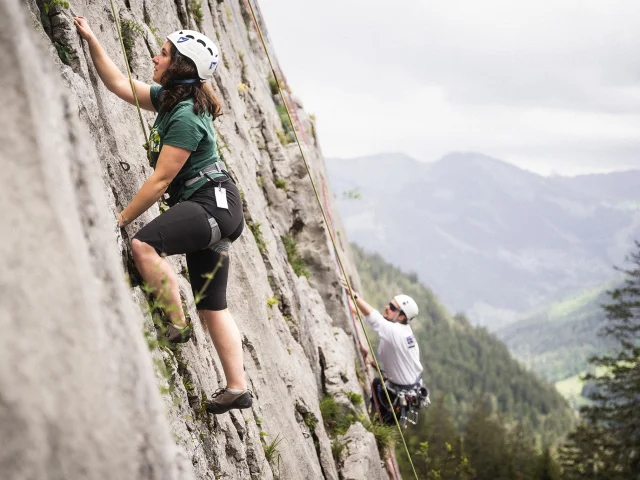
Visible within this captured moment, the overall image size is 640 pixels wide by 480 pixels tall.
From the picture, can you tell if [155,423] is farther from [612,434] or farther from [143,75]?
[612,434]

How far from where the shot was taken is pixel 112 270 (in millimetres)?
2447

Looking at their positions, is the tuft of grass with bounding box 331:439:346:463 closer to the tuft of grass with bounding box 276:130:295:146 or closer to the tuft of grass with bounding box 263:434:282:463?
the tuft of grass with bounding box 263:434:282:463

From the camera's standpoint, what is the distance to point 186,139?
4.80m

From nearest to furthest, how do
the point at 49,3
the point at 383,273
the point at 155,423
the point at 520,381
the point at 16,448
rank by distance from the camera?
the point at 16,448
the point at 155,423
the point at 49,3
the point at 520,381
the point at 383,273

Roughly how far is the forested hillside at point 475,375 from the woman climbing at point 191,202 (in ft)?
393

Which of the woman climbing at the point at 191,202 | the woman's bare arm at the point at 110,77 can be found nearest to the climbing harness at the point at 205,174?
the woman climbing at the point at 191,202

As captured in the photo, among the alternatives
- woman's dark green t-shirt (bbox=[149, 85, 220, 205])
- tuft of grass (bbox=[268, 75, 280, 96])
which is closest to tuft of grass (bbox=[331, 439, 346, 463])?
woman's dark green t-shirt (bbox=[149, 85, 220, 205])

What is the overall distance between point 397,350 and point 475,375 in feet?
474

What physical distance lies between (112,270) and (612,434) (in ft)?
111

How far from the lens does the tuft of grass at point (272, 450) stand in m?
7.04

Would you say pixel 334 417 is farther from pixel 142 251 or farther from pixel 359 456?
pixel 142 251

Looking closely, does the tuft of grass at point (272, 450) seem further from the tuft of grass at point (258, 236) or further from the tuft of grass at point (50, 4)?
the tuft of grass at point (50, 4)

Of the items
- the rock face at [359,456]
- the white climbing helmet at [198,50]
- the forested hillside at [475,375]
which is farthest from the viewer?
the forested hillside at [475,375]

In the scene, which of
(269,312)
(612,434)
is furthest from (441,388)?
(269,312)
